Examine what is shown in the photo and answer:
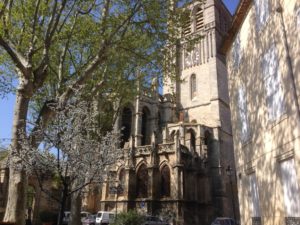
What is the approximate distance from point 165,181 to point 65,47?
18930mm

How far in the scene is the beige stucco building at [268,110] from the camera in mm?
8141

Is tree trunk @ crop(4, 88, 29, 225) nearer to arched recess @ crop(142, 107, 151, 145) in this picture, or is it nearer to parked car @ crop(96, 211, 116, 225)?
Result: parked car @ crop(96, 211, 116, 225)

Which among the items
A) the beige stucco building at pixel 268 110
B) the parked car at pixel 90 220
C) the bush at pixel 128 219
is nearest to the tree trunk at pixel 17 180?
the beige stucco building at pixel 268 110

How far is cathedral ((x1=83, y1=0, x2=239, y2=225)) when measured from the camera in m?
27.3

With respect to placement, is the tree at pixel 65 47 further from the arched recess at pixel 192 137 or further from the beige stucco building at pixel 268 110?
the arched recess at pixel 192 137

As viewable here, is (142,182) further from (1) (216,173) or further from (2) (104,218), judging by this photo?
(1) (216,173)

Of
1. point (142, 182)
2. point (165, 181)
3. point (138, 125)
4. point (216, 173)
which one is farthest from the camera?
point (138, 125)

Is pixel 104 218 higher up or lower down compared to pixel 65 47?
lower down

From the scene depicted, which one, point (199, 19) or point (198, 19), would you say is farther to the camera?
point (198, 19)

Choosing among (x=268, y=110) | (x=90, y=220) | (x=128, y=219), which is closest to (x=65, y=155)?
(x=268, y=110)

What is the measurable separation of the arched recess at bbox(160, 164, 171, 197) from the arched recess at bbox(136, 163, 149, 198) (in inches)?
57.3

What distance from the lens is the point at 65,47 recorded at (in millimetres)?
12625

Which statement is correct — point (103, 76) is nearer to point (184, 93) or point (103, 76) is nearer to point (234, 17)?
point (234, 17)

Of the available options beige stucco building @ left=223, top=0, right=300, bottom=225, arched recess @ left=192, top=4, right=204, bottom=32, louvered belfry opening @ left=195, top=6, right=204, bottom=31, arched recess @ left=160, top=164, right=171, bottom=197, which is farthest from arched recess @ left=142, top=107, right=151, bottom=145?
beige stucco building @ left=223, top=0, right=300, bottom=225
